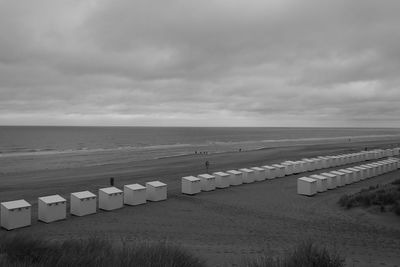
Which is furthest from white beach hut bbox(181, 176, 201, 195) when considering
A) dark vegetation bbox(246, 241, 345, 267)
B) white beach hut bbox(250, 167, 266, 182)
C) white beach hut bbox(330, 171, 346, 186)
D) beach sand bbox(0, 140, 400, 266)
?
dark vegetation bbox(246, 241, 345, 267)

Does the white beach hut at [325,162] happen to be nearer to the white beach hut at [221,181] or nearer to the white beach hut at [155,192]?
the white beach hut at [221,181]

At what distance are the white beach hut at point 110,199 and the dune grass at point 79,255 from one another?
7.53m

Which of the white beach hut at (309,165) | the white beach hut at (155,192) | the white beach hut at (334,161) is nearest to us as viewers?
the white beach hut at (155,192)

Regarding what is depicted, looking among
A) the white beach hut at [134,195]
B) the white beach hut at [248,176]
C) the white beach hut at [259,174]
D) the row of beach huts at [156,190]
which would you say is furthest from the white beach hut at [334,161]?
the white beach hut at [134,195]

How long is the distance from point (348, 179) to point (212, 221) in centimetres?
1155

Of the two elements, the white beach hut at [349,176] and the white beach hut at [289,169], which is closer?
the white beach hut at [349,176]

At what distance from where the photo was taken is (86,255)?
6.51 meters

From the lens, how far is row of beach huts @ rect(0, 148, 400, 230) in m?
13.0

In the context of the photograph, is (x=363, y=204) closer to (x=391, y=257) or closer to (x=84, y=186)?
(x=391, y=257)

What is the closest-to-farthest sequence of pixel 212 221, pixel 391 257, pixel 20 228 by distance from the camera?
pixel 391 257 < pixel 20 228 < pixel 212 221

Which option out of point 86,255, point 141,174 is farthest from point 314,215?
point 141,174

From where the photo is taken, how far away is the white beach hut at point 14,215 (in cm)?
1258

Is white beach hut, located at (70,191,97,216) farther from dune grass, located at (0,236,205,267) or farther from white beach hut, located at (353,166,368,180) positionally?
white beach hut, located at (353,166,368,180)

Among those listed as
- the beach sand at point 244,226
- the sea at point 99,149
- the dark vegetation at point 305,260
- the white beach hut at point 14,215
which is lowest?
the sea at point 99,149
